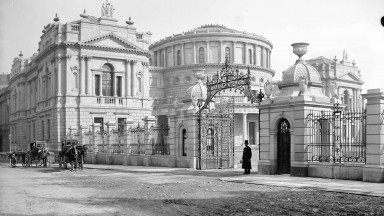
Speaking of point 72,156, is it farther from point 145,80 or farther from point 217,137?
point 145,80

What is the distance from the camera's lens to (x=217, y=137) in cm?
2700

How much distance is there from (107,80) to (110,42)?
4002 mm

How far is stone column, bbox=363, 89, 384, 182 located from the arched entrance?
418 cm

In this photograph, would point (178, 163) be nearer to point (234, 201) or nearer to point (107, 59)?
point (234, 201)

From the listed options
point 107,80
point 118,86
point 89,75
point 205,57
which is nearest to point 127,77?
point 118,86

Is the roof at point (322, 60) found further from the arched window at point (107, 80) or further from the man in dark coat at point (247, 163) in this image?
the man in dark coat at point (247, 163)

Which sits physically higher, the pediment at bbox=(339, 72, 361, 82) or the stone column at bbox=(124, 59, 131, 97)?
the pediment at bbox=(339, 72, 361, 82)

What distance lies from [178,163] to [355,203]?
16997 millimetres

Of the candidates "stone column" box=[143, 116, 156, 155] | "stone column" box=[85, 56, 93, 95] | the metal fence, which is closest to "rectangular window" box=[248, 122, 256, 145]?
"stone column" box=[85, 56, 93, 95]

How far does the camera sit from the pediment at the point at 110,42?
50281 mm

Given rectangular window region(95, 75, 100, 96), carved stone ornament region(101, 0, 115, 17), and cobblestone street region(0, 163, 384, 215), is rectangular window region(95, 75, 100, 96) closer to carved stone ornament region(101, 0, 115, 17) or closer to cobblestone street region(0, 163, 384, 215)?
carved stone ornament region(101, 0, 115, 17)

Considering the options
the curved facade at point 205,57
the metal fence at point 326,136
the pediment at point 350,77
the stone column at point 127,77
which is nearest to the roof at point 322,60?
the pediment at point 350,77

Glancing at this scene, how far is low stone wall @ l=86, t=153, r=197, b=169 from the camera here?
27709 millimetres

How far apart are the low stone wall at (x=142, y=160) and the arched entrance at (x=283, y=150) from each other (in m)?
6.86
